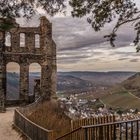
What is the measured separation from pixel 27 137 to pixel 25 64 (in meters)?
19.0

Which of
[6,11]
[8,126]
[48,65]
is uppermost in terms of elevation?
[6,11]

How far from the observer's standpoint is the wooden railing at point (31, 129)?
2032cm

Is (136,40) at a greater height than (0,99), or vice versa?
(136,40)

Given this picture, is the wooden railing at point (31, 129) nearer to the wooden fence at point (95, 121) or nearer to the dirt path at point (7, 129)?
the dirt path at point (7, 129)

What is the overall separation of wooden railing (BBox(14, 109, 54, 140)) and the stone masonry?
45.1 ft

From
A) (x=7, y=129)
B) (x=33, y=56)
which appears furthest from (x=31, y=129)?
(x=33, y=56)

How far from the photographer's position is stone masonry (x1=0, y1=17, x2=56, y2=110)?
4347cm

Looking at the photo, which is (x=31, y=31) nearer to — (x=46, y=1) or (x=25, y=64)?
(x=25, y=64)

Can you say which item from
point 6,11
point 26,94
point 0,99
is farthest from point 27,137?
point 26,94

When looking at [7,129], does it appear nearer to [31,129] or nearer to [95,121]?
[31,129]

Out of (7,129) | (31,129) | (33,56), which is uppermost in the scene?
(33,56)

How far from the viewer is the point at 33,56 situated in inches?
1746

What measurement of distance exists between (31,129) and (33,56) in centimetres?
2062

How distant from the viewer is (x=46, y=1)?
21.6 metres
